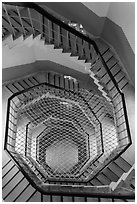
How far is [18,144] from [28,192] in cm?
192

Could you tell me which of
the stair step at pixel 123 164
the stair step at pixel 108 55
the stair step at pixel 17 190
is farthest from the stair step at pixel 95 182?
the stair step at pixel 108 55

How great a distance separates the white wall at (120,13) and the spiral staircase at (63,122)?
762mm

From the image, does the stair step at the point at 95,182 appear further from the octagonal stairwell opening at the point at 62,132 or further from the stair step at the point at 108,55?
the stair step at the point at 108,55

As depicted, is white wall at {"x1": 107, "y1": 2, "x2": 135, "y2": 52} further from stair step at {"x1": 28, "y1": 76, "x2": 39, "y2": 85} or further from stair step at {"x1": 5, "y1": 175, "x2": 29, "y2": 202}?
stair step at {"x1": 5, "y1": 175, "x2": 29, "y2": 202}

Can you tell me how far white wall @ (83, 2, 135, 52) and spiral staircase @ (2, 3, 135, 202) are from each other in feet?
2.50

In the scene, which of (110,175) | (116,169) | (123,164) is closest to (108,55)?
(123,164)

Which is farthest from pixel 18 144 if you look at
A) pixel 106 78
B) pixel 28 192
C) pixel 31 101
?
pixel 106 78

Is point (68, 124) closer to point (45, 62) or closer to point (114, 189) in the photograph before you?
point (45, 62)

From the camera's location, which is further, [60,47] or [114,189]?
[60,47]

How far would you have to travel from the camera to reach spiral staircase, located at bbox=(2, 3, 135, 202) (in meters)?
3.54

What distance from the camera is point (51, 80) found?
23.2 ft

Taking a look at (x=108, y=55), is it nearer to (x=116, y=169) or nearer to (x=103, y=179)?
(x=116, y=169)

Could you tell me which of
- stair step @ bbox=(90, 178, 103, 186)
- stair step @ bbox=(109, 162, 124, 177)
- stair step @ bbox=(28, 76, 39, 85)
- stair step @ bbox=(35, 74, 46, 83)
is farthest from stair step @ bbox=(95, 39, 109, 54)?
stair step @ bbox=(90, 178, 103, 186)

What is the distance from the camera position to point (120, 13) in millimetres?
4781
